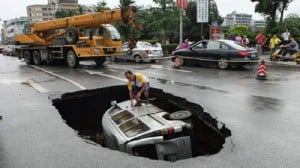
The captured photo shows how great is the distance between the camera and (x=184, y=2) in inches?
1001

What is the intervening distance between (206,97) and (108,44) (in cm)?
1046

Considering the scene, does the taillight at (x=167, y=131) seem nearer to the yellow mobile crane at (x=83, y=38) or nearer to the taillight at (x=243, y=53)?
the yellow mobile crane at (x=83, y=38)

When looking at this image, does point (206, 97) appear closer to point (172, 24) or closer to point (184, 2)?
point (184, 2)

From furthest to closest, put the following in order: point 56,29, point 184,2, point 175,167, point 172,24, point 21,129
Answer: point 172,24
point 184,2
point 56,29
point 21,129
point 175,167

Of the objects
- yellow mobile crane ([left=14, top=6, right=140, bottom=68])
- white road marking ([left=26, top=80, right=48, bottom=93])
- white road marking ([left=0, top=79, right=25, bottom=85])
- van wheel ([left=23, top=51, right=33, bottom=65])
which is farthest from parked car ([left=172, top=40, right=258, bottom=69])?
van wheel ([left=23, top=51, right=33, bottom=65])

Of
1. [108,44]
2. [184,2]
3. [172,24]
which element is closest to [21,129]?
[108,44]

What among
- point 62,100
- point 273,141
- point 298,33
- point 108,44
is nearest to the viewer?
point 273,141

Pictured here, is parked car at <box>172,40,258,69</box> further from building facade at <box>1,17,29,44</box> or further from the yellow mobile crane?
building facade at <box>1,17,29,44</box>

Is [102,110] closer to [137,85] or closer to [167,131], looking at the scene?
[137,85]

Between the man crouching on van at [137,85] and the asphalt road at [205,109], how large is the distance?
65.5 inches

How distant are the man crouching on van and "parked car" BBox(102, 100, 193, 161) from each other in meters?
1.03

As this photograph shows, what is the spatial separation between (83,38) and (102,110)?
317 inches

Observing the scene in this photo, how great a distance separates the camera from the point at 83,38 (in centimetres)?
1945

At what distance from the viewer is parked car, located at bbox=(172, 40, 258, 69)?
17.0 meters
